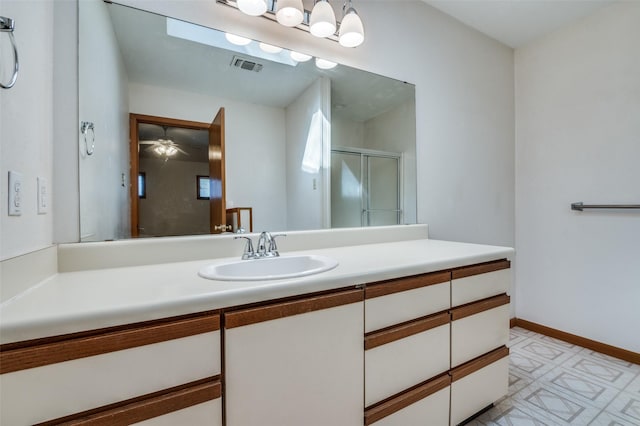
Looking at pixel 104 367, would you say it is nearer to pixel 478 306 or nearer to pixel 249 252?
pixel 249 252

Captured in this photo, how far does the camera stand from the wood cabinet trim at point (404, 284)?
A: 3.42 feet

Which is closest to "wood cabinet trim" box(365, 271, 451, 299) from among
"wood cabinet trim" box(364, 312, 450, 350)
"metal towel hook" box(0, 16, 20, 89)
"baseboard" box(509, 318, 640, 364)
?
"wood cabinet trim" box(364, 312, 450, 350)

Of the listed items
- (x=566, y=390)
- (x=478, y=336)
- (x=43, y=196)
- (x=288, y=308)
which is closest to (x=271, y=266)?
(x=288, y=308)

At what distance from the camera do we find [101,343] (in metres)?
0.63

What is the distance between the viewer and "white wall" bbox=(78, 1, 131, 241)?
1.11m

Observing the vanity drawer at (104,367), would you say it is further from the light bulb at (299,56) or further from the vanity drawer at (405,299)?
the light bulb at (299,56)

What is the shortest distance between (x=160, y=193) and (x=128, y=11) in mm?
770

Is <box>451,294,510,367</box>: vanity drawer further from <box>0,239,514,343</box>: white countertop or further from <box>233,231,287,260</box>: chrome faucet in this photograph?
<box>233,231,287,260</box>: chrome faucet

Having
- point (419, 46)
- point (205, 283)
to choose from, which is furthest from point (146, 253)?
point (419, 46)

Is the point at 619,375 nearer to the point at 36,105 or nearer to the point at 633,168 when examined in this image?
the point at 633,168

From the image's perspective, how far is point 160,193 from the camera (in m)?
1.29

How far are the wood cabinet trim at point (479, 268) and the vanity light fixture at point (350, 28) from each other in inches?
52.6

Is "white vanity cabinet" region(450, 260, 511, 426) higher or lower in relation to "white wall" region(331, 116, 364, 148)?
lower

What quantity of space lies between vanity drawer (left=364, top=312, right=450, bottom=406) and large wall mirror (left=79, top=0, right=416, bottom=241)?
74cm
